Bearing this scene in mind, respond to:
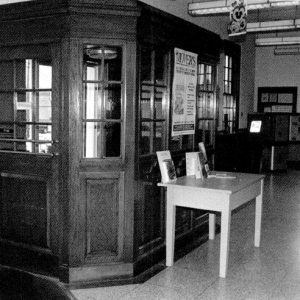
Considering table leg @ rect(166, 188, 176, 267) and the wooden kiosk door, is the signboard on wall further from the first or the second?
the wooden kiosk door

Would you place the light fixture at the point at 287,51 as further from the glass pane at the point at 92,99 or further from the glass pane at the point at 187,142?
the glass pane at the point at 92,99

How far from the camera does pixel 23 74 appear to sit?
13.7ft

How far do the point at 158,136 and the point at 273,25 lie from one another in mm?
5866

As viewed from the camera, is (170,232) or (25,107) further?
(170,232)

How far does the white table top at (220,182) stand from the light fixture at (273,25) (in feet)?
17.1

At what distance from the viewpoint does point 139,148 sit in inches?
163

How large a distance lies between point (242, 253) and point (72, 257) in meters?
1.95

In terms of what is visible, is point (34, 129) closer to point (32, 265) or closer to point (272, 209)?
point (32, 265)

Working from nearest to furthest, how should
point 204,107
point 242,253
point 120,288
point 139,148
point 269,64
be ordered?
point 120,288, point 139,148, point 242,253, point 204,107, point 269,64

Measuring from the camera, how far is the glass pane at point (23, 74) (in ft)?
13.5

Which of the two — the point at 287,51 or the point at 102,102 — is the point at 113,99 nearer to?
the point at 102,102

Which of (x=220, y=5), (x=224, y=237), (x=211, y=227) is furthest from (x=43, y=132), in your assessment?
(x=220, y=5)

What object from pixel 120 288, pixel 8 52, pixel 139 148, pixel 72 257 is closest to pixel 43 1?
pixel 8 52

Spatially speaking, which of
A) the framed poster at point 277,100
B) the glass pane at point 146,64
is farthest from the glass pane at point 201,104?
the framed poster at point 277,100
